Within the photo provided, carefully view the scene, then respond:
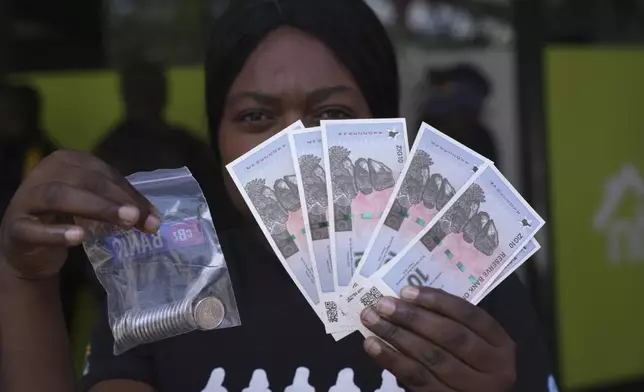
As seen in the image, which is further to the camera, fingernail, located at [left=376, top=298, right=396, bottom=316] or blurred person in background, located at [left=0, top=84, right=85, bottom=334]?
blurred person in background, located at [left=0, top=84, right=85, bottom=334]

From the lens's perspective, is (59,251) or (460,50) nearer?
(59,251)

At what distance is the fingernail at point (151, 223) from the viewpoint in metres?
1.06

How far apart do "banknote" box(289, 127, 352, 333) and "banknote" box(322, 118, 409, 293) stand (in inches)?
0.6

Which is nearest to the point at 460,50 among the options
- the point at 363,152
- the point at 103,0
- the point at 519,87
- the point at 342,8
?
the point at 519,87

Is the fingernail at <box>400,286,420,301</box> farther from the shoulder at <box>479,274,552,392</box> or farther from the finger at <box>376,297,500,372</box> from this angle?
the shoulder at <box>479,274,552,392</box>

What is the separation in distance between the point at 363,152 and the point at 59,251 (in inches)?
18.9

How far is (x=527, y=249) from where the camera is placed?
1186mm

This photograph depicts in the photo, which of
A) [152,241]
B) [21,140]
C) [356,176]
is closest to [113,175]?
[152,241]

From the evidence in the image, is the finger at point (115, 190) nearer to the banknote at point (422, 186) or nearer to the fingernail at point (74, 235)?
the fingernail at point (74, 235)

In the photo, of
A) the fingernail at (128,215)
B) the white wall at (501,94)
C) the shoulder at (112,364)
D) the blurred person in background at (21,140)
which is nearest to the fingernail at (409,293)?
the fingernail at (128,215)

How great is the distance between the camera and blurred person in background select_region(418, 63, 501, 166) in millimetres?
3031

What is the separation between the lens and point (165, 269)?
1.16 meters

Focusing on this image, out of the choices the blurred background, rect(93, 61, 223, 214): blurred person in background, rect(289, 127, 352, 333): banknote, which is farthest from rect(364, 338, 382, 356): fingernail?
the blurred background

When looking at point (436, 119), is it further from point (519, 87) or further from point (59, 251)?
point (59, 251)
